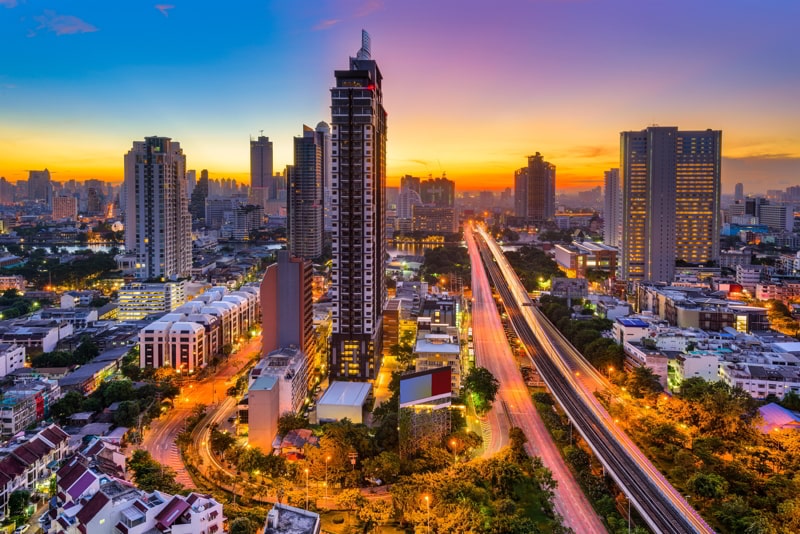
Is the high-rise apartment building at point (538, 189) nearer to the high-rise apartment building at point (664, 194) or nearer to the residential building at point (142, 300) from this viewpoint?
the high-rise apartment building at point (664, 194)

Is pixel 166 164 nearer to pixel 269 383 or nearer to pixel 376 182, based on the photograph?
pixel 376 182

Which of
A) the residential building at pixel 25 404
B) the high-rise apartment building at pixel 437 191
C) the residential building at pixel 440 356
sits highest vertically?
the high-rise apartment building at pixel 437 191

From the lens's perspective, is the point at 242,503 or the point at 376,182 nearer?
the point at 242,503

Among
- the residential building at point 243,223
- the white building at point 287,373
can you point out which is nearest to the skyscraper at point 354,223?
the white building at point 287,373

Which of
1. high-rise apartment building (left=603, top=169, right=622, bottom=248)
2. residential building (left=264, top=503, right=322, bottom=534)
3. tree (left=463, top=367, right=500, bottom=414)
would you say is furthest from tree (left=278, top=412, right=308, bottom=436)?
high-rise apartment building (left=603, top=169, right=622, bottom=248)

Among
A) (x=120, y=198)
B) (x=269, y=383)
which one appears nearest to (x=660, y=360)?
(x=269, y=383)

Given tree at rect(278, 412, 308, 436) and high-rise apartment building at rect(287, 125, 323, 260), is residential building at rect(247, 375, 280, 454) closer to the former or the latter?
tree at rect(278, 412, 308, 436)
